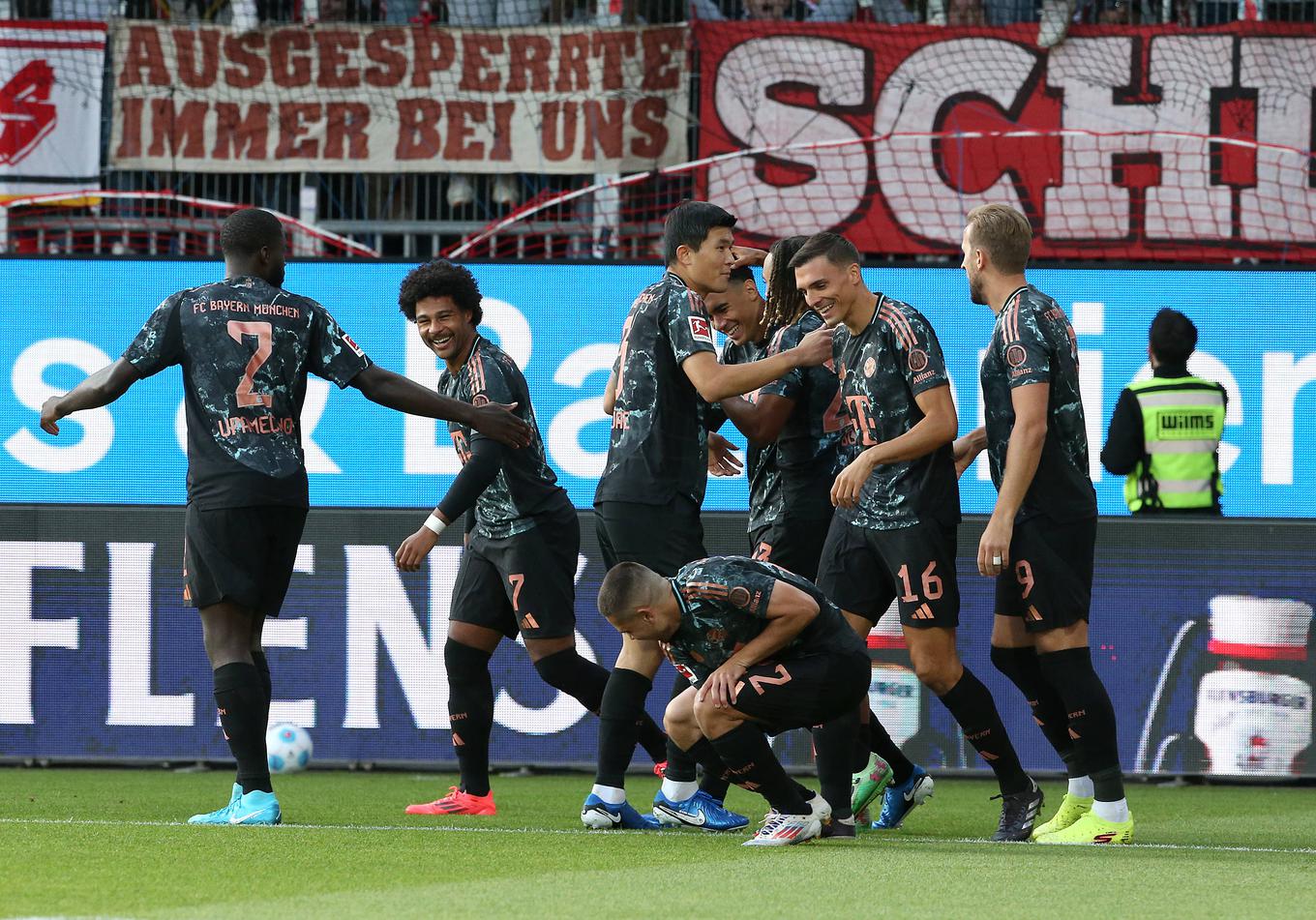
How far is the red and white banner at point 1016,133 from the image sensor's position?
1314 centimetres

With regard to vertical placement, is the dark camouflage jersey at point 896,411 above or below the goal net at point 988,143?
below

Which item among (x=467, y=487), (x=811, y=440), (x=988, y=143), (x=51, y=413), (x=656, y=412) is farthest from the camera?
(x=988, y=143)

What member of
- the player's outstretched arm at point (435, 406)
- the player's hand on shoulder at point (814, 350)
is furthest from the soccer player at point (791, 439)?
the player's outstretched arm at point (435, 406)

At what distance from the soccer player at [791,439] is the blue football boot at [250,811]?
1.75 meters

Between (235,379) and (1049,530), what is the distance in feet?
8.40

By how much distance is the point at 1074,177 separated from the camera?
13.3 m

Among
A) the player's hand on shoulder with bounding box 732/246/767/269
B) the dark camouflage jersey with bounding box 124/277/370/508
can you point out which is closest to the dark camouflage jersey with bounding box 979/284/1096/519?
the player's hand on shoulder with bounding box 732/246/767/269

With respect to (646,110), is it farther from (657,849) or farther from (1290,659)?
(657,849)

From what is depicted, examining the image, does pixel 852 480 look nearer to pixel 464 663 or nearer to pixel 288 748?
pixel 464 663

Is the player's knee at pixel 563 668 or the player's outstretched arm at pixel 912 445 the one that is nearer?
the player's outstretched arm at pixel 912 445

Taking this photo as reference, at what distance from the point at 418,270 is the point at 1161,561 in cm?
365

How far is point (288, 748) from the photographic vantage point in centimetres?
809

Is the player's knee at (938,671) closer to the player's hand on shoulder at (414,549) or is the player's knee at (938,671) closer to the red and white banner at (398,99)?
the player's hand on shoulder at (414,549)

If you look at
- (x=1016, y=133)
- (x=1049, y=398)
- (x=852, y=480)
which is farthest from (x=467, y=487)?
(x=1016, y=133)
